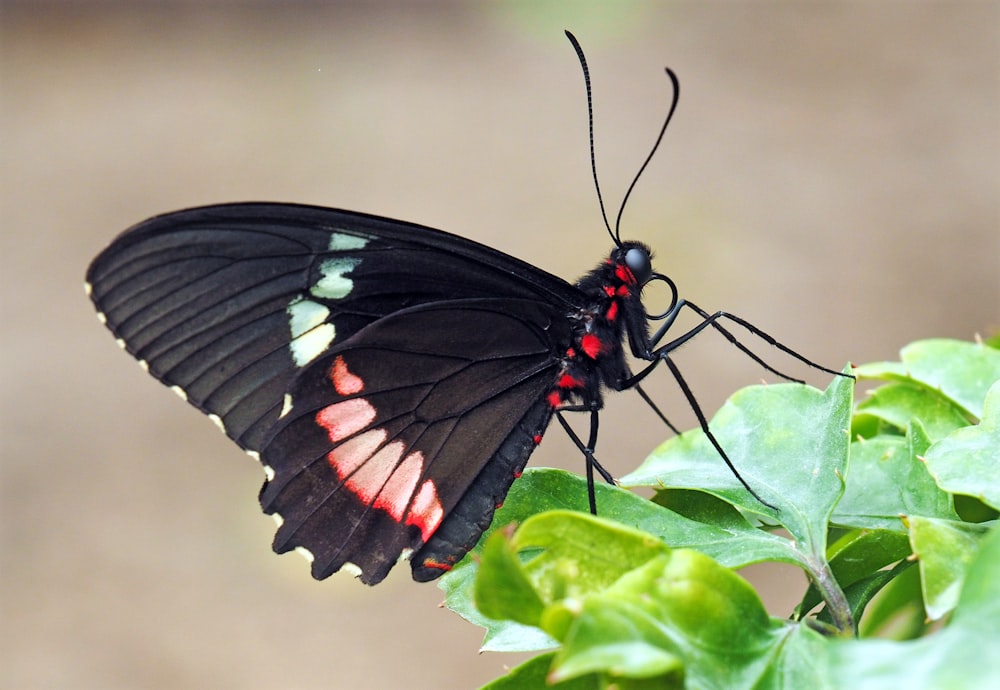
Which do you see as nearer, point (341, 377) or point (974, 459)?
point (974, 459)

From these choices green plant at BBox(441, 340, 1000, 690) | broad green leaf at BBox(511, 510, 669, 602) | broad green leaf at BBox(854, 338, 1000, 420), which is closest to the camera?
green plant at BBox(441, 340, 1000, 690)

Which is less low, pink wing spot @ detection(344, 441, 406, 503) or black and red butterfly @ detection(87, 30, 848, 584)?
black and red butterfly @ detection(87, 30, 848, 584)

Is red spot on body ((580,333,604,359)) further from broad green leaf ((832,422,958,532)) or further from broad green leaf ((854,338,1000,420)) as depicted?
broad green leaf ((832,422,958,532))

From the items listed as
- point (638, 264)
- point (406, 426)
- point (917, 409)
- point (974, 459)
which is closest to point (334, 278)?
point (406, 426)

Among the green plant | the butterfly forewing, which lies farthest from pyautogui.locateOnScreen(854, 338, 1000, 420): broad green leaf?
the butterfly forewing

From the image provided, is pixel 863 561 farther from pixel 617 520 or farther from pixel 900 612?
pixel 900 612

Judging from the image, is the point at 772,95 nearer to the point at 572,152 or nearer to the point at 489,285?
the point at 572,152

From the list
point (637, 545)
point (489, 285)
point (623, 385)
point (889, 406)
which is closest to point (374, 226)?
point (489, 285)
